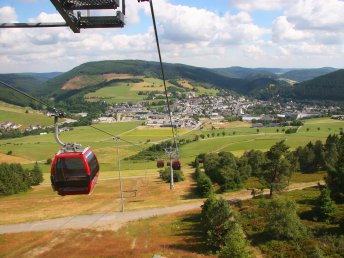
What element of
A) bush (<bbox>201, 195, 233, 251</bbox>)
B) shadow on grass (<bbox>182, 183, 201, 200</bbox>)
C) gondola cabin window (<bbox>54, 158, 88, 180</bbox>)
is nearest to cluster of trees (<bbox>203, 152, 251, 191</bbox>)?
shadow on grass (<bbox>182, 183, 201, 200</bbox>)

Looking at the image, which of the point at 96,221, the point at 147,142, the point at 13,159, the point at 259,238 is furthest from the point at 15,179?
the point at 147,142

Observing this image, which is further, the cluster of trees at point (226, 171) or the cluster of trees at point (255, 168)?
the cluster of trees at point (226, 171)

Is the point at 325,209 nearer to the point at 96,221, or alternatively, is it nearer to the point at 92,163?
the point at 96,221

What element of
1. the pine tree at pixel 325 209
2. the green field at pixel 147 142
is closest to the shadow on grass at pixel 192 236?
the pine tree at pixel 325 209

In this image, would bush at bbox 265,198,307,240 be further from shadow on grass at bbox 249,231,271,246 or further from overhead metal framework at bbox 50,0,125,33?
overhead metal framework at bbox 50,0,125,33

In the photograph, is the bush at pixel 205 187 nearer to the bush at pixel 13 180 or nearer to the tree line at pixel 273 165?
the tree line at pixel 273 165
